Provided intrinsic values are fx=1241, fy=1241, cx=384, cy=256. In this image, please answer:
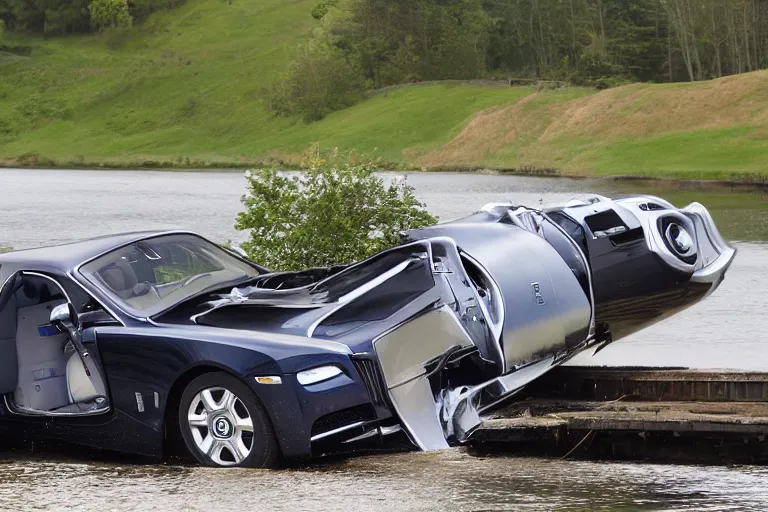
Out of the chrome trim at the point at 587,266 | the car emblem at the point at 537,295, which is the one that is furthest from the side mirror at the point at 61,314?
the chrome trim at the point at 587,266

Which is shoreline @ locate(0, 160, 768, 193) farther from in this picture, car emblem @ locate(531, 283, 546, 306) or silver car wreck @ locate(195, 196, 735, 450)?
car emblem @ locate(531, 283, 546, 306)

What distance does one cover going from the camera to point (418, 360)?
7660 mm

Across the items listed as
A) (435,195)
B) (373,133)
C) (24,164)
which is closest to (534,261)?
(435,195)

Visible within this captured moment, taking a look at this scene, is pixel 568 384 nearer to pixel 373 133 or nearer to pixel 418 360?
pixel 418 360

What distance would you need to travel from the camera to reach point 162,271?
9109 mm

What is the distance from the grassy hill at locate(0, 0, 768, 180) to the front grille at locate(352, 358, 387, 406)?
189 ft

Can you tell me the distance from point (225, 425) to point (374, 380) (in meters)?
0.98

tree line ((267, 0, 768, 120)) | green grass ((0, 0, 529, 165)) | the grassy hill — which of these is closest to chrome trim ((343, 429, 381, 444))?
the grassy hill

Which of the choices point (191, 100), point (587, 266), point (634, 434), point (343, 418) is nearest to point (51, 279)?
point (343, 418)

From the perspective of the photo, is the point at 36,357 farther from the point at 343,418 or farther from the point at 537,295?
the point at 537,295

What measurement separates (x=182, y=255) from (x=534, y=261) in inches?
105

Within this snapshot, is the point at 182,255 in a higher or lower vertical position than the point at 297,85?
lower

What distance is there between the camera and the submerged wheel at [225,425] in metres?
7.46

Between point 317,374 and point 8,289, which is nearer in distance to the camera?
point 317,374
